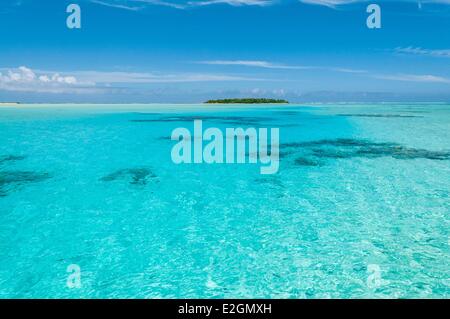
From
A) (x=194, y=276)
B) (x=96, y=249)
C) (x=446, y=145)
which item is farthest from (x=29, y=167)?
(x=446, y=145)

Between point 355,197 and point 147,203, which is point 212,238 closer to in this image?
point 147,203

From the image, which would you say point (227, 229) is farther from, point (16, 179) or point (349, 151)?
point (349, 151)

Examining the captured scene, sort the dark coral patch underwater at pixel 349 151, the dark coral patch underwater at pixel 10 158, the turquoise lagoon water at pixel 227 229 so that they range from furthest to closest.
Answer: the dark coral patch underwater at pixel 10 158 < the dark coral patch underwater at pixel 349 151 < the turquoise lagoon water at pixel 227 229

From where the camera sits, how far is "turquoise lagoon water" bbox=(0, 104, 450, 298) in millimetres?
4703

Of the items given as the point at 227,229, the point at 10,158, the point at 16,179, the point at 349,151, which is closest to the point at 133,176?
the point at 16,179

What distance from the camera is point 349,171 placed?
35.2 ft

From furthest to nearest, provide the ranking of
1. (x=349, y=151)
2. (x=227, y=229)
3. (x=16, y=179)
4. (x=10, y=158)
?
(x=349, y=151)
(x=10, y=158)
(x=16, y=179)
(x=227, y=229)

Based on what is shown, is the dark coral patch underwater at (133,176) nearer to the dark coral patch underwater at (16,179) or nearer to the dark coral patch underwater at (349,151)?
the dark coral patch underwater at (16,179)

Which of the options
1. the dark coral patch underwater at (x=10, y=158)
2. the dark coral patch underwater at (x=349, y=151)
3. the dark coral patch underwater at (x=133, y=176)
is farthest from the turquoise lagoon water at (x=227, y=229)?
the dark coral patch underwater at (x=10, y=158)

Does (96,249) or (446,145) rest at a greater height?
(446,145)

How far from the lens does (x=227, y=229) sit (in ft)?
21.3

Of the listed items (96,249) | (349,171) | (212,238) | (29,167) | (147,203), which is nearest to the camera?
(96,249)

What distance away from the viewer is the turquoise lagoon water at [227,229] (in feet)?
15.4
